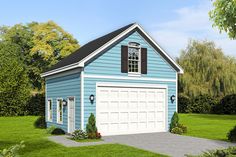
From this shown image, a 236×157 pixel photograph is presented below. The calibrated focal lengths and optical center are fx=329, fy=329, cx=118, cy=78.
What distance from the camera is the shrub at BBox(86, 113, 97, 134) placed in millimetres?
18391

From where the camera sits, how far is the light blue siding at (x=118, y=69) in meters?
19.2

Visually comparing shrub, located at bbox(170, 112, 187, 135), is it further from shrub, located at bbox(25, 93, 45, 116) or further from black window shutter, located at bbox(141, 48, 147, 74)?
shrub, located at bbox(25, 93, 45, 116)

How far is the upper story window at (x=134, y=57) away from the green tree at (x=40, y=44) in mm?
33655

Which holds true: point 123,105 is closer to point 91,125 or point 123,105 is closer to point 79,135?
point 91,125

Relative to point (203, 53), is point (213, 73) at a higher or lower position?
lower

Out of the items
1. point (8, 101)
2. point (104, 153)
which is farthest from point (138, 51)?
point (8, 101)

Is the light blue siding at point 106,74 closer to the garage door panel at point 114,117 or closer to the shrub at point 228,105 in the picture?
the garage door panel at point 114,117

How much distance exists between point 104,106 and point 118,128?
1.68 meters

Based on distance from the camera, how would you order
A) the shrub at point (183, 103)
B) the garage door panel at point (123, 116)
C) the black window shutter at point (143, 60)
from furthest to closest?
the shrub at point (183, 103), the black window shutter at point (143, 60), the garage door panel at point (123, 116)

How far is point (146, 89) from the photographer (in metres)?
21.4

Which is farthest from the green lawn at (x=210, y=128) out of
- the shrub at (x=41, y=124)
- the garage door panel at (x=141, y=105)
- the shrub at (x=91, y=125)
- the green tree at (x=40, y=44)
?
the green tree at (x=40, y=44)

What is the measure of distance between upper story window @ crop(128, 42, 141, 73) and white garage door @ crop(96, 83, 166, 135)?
129 cm

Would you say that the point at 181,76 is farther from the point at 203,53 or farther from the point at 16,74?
the point at 16,74

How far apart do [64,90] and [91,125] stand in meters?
4.37
